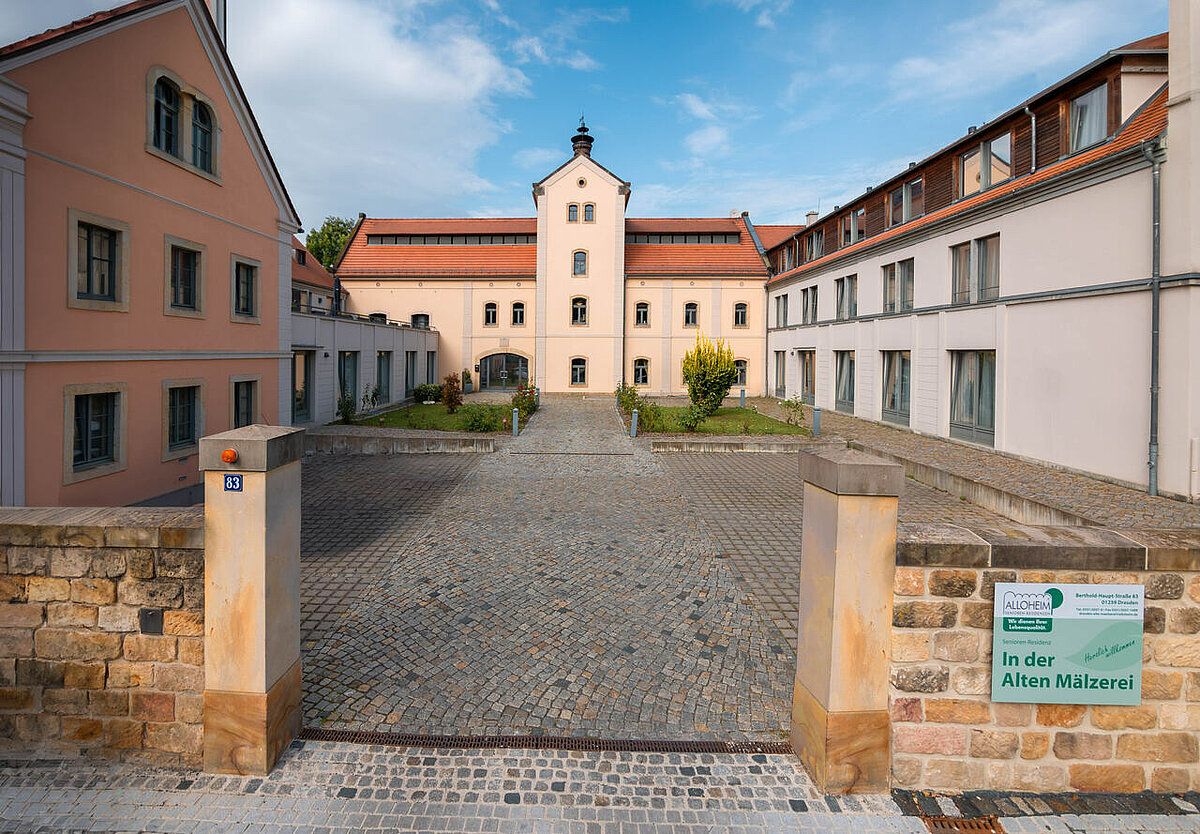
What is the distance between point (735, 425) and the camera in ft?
70.3

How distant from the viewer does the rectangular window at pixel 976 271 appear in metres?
16.4

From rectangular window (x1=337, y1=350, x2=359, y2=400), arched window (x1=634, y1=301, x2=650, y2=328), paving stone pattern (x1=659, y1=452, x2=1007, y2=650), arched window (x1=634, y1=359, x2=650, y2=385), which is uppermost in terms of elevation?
arched window (x1=634, y1=301, x2=650, y2=328)

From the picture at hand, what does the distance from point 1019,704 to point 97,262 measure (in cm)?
1321

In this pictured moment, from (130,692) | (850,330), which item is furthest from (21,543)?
(850,330)

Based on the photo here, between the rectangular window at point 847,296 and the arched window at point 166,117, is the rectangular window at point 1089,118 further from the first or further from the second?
the arched window at point 166,117

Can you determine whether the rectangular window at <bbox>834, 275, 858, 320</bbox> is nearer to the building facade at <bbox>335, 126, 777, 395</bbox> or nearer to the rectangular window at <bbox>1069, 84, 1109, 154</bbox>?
the building facade at <bbox>335, 126, 777, 395</bbox>

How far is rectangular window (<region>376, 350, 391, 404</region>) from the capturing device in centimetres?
2534

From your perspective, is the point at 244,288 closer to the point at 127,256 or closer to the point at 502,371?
the point at 127,256

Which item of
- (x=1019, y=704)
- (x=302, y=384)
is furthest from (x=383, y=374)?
Answer: (x=1019, y=704)

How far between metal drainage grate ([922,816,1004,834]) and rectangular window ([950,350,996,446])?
1490 cm

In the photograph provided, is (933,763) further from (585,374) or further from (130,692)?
(585,374)

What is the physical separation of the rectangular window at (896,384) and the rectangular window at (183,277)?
797 inches

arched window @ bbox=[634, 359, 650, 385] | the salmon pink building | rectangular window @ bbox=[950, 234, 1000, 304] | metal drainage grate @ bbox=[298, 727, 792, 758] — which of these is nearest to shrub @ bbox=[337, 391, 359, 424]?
the salmon pink building

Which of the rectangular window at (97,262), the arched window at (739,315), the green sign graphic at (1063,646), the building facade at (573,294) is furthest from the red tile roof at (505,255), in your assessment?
the green sign graphic at (1063,646)
